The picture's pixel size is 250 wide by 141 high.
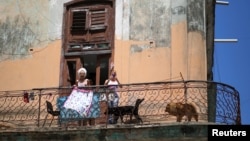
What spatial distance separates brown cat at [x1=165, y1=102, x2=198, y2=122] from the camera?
47.7 feet

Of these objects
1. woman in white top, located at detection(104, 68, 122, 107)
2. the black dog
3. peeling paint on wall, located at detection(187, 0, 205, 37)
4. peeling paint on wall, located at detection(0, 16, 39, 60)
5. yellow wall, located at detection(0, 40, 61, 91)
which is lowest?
the black dog

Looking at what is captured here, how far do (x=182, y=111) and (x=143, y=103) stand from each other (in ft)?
4.64

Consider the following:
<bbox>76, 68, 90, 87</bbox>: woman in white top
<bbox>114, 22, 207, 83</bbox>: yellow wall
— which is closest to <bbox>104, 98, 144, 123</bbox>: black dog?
<bbox>76, 68, 90, 87</bbox>: woman in white top

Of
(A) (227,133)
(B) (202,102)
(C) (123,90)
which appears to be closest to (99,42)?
(C) (123,90)

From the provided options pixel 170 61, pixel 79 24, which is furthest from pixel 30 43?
pixel 170 61

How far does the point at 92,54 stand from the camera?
1692 cm

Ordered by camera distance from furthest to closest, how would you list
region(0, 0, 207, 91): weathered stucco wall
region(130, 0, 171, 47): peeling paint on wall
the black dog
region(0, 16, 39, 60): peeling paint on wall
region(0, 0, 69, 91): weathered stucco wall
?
region(0, 16, 39, 60): peeling paint on wall, region(0, 0, 69, 91): weathered stucco wall, region(130, 0, 171, 47): peeling paint on wall, region(0, 0, 207, 91): weathered stucco wall, the black dog

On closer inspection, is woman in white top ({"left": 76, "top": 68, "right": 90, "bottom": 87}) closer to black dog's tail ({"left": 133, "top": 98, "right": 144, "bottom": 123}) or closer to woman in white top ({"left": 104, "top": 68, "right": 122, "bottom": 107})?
woman in white top ({"left": 104, "top": 68, "right": 122, "bottom": 107})

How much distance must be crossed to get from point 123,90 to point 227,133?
119 inches

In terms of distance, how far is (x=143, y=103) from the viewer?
51.5 ft

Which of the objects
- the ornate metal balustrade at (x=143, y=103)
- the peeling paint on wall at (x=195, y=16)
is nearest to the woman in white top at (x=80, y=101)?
the ornate metal balustrade at (x=143, y=103)

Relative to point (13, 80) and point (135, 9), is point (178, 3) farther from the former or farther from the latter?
point (13, 80)

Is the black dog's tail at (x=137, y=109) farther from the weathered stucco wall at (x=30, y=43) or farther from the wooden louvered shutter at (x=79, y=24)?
the wooden louvered shutter at (x=79, y=24)

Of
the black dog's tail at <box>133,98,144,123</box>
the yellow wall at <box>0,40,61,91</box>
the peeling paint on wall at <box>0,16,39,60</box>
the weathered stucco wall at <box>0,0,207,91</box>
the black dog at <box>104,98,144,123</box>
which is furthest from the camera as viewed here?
the peeling paint on wall at <box>0,16,39,60</box>
